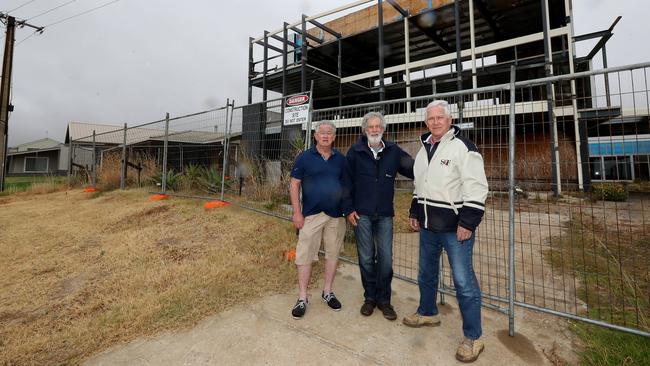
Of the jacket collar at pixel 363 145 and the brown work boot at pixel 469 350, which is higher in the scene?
the jacket collar at pixel 363 145

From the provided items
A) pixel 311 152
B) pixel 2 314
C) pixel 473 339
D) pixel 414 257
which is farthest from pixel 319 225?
pixel 2 314

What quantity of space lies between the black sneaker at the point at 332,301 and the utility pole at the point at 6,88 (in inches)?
667

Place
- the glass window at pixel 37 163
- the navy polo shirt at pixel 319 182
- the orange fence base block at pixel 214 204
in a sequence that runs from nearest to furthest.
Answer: the navy polo shirt at pixel 319 182 → the orange fence base block at pixel 214 204 → the glass window at pixel 37 163

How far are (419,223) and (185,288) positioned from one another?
235cm

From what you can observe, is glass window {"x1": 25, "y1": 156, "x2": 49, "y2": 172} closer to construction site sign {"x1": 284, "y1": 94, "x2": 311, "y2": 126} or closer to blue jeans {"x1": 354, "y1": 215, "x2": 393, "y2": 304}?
construction site sign {"x1": 284, "y1": 94, "x2": 311, "y2": 126}

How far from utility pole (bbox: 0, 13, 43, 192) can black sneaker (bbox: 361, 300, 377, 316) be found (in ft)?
56.8

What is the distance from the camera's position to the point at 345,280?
3.41 m

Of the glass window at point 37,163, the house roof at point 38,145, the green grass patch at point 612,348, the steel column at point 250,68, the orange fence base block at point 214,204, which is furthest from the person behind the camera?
the house roof at point 38,145

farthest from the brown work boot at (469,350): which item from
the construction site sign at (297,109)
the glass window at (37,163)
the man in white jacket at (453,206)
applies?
the glass window at (37,163)

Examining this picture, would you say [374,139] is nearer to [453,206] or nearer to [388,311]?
[453,206]

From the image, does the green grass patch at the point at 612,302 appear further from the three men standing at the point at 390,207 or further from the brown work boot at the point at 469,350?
the three men standing at the point at 390,207

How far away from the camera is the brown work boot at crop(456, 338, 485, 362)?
2.02 meters

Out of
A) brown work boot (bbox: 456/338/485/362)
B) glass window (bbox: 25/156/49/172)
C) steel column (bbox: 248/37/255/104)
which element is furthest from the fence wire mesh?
glass window (bbox: 25/156/49/172)

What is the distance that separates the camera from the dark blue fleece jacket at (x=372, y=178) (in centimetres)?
258
